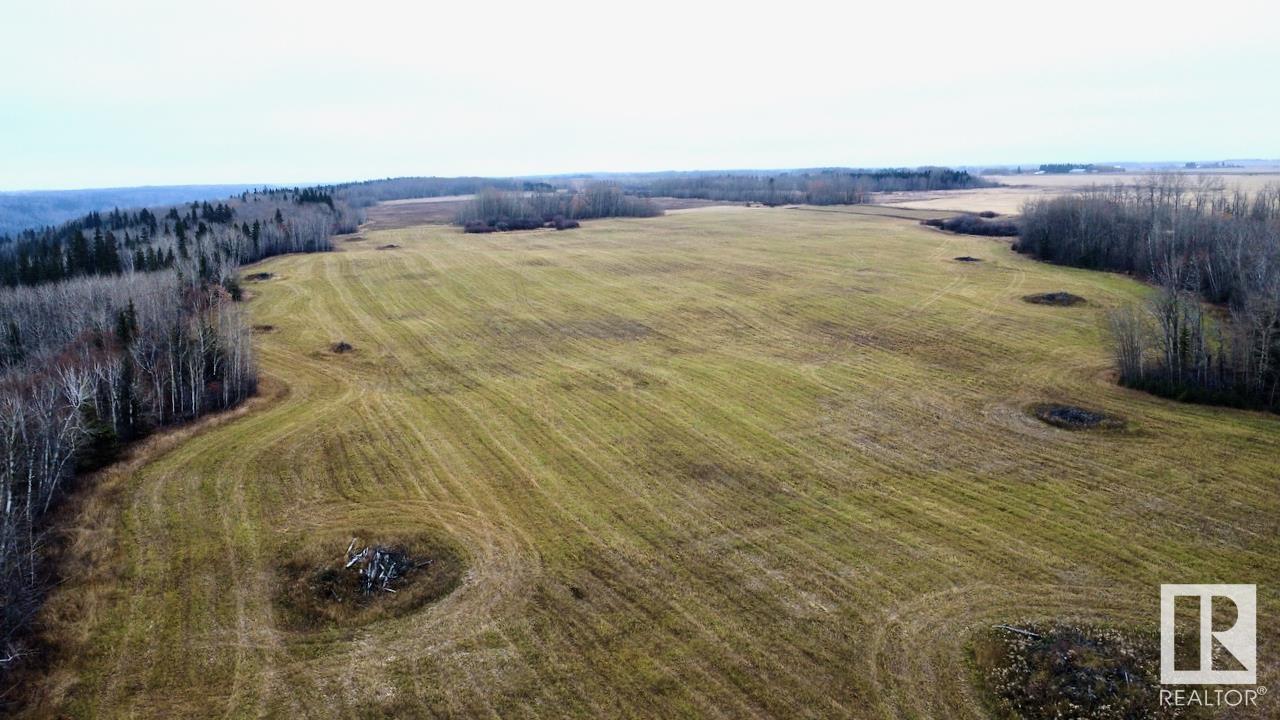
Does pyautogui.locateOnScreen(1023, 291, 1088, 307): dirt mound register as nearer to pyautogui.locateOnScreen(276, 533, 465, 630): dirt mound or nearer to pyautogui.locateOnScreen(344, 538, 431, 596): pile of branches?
pyautogui.locateOnScreen(276, 533, 465, 630): dirt mound

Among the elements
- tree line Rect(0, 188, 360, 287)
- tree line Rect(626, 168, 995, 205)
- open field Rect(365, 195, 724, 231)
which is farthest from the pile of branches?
tree line Rect(626, 168, 995, 205)

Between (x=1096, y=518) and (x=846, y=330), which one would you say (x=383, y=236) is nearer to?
(x=846, y=330)

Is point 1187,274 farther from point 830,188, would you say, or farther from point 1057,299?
point 830,188

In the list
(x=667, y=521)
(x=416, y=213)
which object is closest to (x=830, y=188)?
(x=416, y=213)

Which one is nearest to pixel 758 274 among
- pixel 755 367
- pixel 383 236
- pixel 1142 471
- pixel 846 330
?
pixel 846 330

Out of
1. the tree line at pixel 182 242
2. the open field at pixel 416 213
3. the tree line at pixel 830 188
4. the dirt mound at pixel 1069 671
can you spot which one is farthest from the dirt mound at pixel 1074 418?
the tree line at pixel 830 188

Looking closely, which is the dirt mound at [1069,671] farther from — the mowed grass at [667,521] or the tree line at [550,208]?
the tree line at [550,208]
